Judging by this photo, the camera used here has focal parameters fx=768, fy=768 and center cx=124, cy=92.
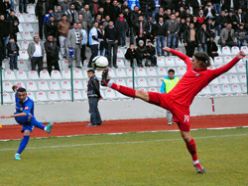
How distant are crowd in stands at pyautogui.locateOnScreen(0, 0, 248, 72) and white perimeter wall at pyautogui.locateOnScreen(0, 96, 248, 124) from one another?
223 cm

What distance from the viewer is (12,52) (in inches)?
1207

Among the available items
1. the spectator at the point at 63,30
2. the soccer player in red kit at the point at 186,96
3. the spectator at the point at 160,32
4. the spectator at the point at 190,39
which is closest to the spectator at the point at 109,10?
the spectator at the point at 160,32

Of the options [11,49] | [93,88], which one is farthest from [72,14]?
[93,88]

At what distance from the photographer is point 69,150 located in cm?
1900

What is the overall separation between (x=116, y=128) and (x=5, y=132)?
3796mm

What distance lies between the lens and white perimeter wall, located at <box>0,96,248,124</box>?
29.4m

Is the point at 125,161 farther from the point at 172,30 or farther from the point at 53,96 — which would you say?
the point at 172,30

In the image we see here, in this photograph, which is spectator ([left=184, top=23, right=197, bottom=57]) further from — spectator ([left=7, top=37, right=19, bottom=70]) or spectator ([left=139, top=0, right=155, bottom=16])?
spectator ([left=7, top=37, right=19, bottom=70])

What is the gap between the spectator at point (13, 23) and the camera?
31.2 m

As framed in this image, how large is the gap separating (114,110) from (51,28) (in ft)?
15.0

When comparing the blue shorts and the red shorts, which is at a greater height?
the red shorts

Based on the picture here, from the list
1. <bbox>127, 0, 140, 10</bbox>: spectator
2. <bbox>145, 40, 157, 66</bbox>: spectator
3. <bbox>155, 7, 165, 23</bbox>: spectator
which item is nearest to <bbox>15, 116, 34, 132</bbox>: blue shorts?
<bbox>145, 40, 157, 66</bbox>: spectator

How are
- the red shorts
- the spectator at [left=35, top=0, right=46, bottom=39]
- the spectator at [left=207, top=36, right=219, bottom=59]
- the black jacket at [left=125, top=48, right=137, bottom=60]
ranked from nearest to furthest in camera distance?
the red shorts
the black jacket at [left=125, top=48, right=137, bottom=60]
the spectator at [left=35, top=0, right=46, bottom=39]
the spectator at [left=207, top=36, right=219, bottom=59]

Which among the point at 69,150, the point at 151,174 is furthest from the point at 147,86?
the point at 151,174
